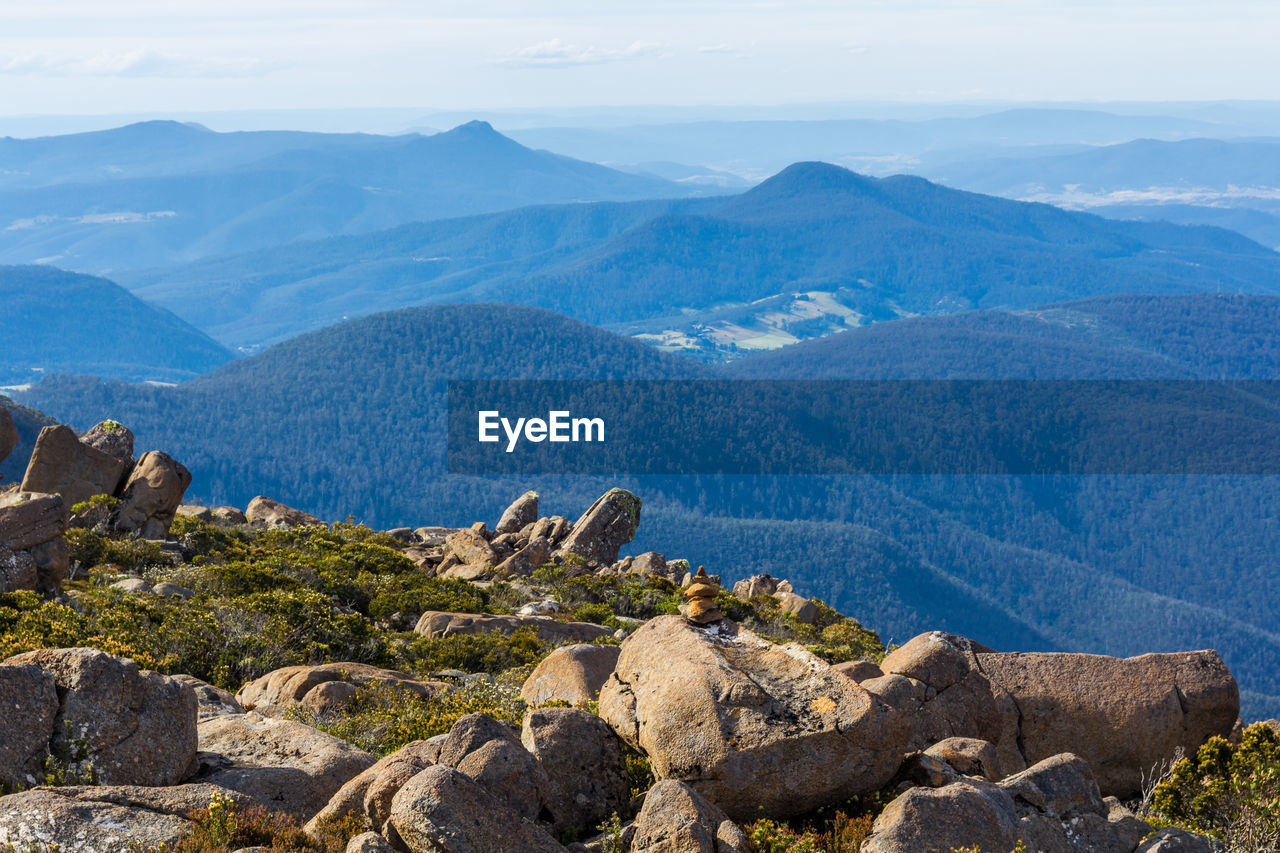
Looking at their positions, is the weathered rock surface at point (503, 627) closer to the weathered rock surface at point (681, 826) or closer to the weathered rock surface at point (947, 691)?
the weathered rock surface at point (947, 691)

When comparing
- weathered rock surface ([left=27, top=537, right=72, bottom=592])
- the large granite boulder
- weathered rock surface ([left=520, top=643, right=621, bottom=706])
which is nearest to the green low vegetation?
Result: weathered rock surface ([left=520, top=643, right=621, bottom=706])

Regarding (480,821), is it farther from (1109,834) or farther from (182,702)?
(1109,834)

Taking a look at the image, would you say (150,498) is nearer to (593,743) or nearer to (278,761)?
(278,761)

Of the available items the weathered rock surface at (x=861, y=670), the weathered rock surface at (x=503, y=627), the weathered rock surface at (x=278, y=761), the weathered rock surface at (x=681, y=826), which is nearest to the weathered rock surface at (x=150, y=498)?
the weathered rock surface at (x=503, y=627)

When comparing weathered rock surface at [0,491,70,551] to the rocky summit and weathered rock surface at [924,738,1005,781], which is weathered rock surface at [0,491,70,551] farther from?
weathered rock surface at [924,738,1005,781]

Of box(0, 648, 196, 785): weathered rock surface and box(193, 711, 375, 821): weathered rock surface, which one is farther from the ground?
box(0, 648, 196, 785): weathered rock surface
